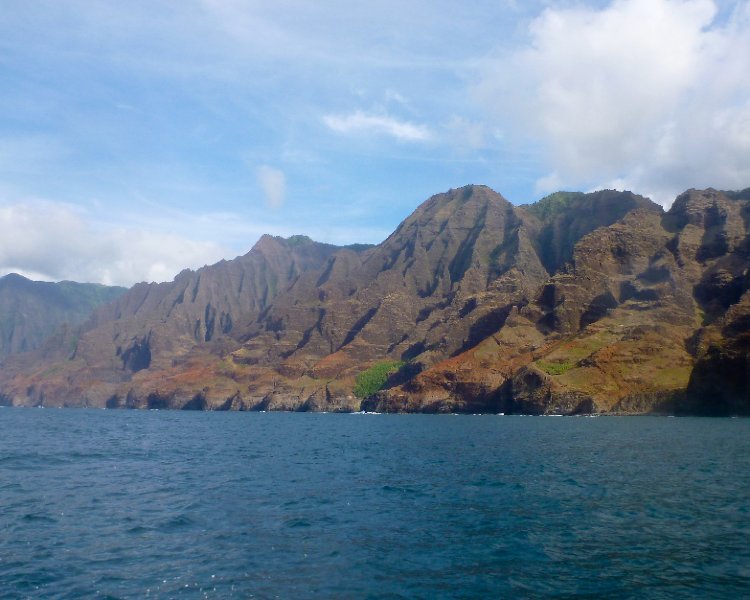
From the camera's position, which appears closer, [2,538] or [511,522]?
[2,538]

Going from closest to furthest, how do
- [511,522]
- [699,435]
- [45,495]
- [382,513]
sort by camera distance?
[511,522] → [382,513] → [45,495] → [699,435]

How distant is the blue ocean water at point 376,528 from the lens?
2767 cm

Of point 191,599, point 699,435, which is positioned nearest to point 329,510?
point 191,599

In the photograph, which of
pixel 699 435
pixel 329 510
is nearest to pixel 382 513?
pixel 329 510

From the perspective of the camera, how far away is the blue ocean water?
27.7 m

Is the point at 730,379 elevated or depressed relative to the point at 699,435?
elevated

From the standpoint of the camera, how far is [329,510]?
4225 cm

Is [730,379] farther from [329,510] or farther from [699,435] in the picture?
[329,510]

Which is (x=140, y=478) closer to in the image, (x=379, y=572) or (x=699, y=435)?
(x=379, y=572)

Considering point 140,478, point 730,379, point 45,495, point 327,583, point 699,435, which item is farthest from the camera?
point 730,379

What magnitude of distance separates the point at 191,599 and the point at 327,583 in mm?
5283

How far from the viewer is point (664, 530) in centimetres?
3569

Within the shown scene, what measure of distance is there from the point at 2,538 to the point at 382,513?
66.4ft

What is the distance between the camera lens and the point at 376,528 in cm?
Answer: 3716
